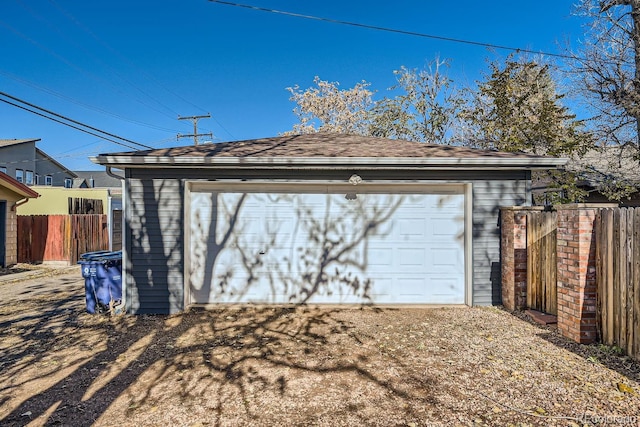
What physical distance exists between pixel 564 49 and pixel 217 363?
12.6m

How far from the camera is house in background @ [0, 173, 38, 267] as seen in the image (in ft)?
36.9

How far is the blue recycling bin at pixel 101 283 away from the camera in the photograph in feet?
19.3

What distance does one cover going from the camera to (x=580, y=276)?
4227mm

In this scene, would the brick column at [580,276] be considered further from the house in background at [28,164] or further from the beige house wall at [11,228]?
the house in background at [28,164]

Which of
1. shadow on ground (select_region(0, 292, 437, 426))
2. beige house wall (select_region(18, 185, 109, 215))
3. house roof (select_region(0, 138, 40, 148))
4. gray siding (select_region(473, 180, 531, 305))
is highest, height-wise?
house roof (select_region(0, 138, 40, 148))

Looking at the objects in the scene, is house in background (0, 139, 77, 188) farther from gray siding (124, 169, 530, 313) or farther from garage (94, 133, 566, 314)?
garage (94, 133, 566, 314)

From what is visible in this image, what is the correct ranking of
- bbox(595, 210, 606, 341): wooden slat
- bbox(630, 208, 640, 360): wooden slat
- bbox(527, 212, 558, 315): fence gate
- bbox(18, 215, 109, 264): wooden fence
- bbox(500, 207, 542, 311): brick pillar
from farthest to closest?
bbox(18, 215, 109, 264): wooden fence
bbox(500, 207, 542, 311): brick pillar
bbox(527, 212, 558, 315): fence gate
bbox(595, 210, 606, 341): wooden slat
bbox(630, 208, 640, 360): wooden slat

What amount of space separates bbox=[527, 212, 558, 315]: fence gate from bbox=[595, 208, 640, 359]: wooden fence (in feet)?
2.79

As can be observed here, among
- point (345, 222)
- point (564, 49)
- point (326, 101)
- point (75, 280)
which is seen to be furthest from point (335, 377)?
point (326, 101)

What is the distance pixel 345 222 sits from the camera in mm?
6199

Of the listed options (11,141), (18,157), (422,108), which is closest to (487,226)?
(422,108)

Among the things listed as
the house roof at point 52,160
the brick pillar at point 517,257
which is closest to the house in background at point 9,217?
the brick pillar at point 517,257

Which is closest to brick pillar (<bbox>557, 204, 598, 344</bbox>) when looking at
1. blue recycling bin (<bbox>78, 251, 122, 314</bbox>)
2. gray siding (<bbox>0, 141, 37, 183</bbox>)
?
blue recycling bin (<bbox>78, 251, 122, 314</bbox>)

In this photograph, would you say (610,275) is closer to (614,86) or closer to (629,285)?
(629,285)
